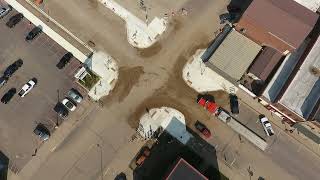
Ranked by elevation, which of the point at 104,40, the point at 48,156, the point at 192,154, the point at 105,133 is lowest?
the point at 48,156

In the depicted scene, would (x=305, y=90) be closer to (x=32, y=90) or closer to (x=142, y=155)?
(x=142, y=155)

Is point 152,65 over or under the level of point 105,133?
over

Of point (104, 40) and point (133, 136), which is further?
point (104, 40)

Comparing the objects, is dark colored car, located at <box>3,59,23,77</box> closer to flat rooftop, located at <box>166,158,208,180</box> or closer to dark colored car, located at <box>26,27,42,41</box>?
dark colored car, located at <box>26,27,42,41</box>

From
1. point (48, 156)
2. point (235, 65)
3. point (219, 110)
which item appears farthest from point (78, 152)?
point (235, 65)

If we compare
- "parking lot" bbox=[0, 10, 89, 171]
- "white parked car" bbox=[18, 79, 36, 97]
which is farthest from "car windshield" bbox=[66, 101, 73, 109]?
"white parked car" bbox=[18, 79, 36, 97]

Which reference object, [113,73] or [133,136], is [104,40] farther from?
[133,136]
